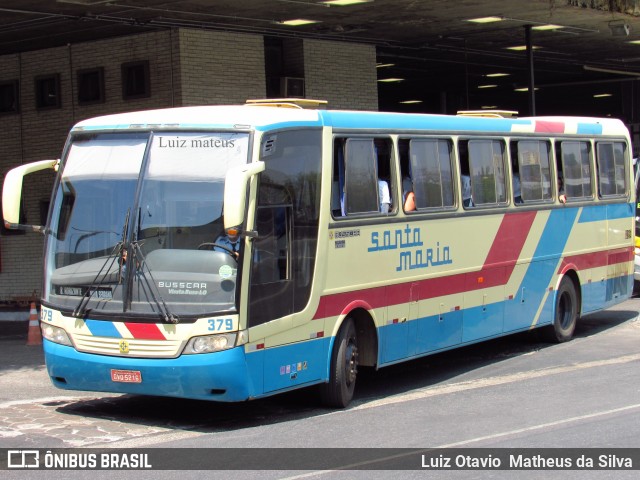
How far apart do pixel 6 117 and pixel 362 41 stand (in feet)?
24.2

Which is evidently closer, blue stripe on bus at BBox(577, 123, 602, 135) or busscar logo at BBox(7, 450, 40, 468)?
busscar logo at BBox(7, 450, 40, 468)

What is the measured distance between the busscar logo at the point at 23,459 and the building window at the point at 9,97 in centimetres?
1396

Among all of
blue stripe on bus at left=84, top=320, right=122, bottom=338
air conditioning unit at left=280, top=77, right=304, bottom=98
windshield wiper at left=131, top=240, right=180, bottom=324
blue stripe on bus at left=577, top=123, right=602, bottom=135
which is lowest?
blue stripe on bus at left=84, top=320, right=122, bottom=338

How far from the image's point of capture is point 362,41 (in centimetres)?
2175

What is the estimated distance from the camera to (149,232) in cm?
966

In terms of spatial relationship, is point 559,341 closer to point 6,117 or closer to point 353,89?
point 353,89

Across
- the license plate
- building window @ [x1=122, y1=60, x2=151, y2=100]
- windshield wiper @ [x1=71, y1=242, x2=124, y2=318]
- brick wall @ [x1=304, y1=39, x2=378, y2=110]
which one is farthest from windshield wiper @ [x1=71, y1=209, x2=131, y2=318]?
brick wall @ [x1=304, y1=39, x2=378, y2=110]

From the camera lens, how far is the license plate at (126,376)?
31.3 ft

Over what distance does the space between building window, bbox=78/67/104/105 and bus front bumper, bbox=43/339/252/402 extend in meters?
11.1

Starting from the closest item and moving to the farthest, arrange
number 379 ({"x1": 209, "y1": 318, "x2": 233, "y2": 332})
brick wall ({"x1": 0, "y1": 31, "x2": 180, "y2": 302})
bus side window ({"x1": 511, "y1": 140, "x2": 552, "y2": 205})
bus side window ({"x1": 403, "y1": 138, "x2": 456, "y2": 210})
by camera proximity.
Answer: number 379 ({"x1": 209, "y1": 318, "x2": 233, "y2": 332}) < bus side window ({"x1": 403, "y1": 138, "x2": 456, "y2": 210}) < bus side window ({"x1": 511, "y1": 140, "x2": 552, "y2": 205}) < brick wall ({"x1": 0, "y1": 31, "x2": 180, "y2": 302})

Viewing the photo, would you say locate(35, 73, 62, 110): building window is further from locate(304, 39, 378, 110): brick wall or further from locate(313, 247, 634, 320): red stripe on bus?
locate(313, 247, 634, 320): red stripe on bus

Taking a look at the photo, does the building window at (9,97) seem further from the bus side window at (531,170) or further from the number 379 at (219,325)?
the number 379 at (219,325)

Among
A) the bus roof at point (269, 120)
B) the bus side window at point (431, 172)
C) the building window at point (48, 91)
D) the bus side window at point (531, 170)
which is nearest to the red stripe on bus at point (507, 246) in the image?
the bus side window at point (531, 170)

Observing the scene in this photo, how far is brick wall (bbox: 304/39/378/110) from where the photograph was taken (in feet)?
68.7
